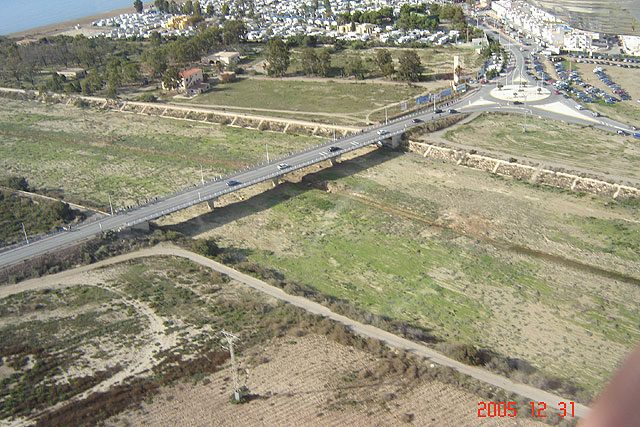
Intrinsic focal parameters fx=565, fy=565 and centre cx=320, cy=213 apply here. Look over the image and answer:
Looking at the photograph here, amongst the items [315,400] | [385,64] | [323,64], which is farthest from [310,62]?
[315,400]

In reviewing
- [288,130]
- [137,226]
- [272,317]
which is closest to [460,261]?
[272,317]

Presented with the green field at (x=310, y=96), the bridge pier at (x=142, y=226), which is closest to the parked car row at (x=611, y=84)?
the green field at (x=310, y=96)

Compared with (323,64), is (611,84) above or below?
below

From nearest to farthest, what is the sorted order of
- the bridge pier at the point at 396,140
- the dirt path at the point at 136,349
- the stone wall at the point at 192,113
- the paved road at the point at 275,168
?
1. the dirt path at the point at 136,349
2. the paved road at the point at 275,168
3. the bridge pier at the point at 396,140
4. the stone wall at the point at 192,113

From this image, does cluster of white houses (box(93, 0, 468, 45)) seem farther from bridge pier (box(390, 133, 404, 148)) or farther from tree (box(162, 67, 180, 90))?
bridge pier (box(390, 133, 404, 148))

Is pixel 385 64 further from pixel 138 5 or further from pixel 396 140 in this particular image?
pixel 138 5

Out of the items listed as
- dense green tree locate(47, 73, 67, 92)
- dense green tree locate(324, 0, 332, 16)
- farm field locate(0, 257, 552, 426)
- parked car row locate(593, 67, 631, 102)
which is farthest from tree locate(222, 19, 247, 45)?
farm field locate(0, 257, 552, 426)

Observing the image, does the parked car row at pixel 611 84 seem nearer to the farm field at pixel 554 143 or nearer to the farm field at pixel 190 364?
the farm field at pixel 554 143
